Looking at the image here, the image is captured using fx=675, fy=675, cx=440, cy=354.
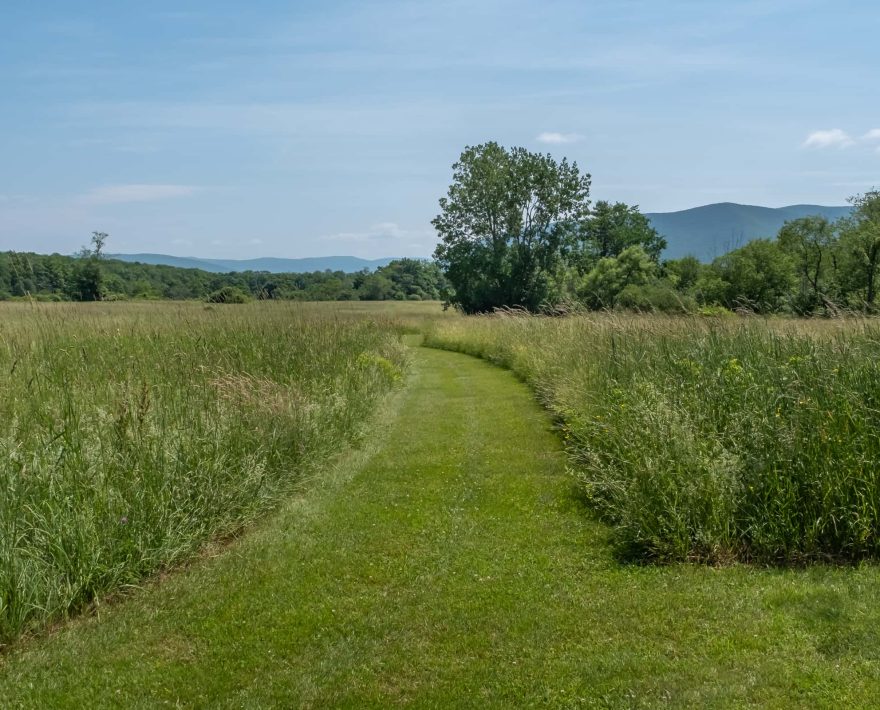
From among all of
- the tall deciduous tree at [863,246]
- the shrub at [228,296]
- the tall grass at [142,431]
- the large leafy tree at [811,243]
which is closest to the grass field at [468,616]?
the tall grass at [142,431]

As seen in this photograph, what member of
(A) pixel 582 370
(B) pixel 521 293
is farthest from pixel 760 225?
(A) pixel 582 370

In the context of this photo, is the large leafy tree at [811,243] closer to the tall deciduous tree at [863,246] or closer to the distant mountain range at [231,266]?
the tall deciduous tree at [863,246]

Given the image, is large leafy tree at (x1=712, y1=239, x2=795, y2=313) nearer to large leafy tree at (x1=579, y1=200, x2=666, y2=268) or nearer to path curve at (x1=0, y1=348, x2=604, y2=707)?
large leafy tree at (x1=579, y1=200, x2=666, y2=268)

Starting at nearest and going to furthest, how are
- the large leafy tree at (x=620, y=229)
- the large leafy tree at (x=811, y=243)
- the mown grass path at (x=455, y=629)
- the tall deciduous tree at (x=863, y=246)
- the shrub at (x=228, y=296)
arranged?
the mown grass path at (x=455, y=629) → the shrub at (x=228, y=296) → the tall deciduous tree at (x=863, y=246) → the large leafy tree at (x=811, y=243) → the large leafy tree at (x=620, y=229)

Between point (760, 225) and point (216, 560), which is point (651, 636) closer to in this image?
point (216, 560)

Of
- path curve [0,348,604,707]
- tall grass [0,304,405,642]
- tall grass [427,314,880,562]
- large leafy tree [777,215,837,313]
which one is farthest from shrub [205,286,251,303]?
large leafy tree [777,215,837,313]

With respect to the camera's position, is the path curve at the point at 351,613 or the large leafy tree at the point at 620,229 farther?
the large leafy tree at the point at 620,229

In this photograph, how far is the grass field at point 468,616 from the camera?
3.38 metres

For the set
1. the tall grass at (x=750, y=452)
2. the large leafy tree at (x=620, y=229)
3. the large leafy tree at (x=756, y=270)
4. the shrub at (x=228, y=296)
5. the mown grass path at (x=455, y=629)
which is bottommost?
the mown grass path at (x=455, y=629)

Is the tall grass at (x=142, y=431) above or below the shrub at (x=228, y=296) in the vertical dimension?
below

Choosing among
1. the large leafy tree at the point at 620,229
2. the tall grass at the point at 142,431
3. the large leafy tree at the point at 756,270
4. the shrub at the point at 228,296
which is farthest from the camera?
the large leafy tree at the point at 620,229

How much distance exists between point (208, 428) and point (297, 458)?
3.91ft

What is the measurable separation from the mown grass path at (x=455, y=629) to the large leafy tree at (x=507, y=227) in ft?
115

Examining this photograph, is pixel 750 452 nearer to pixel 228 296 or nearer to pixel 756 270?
pixel 228 296
